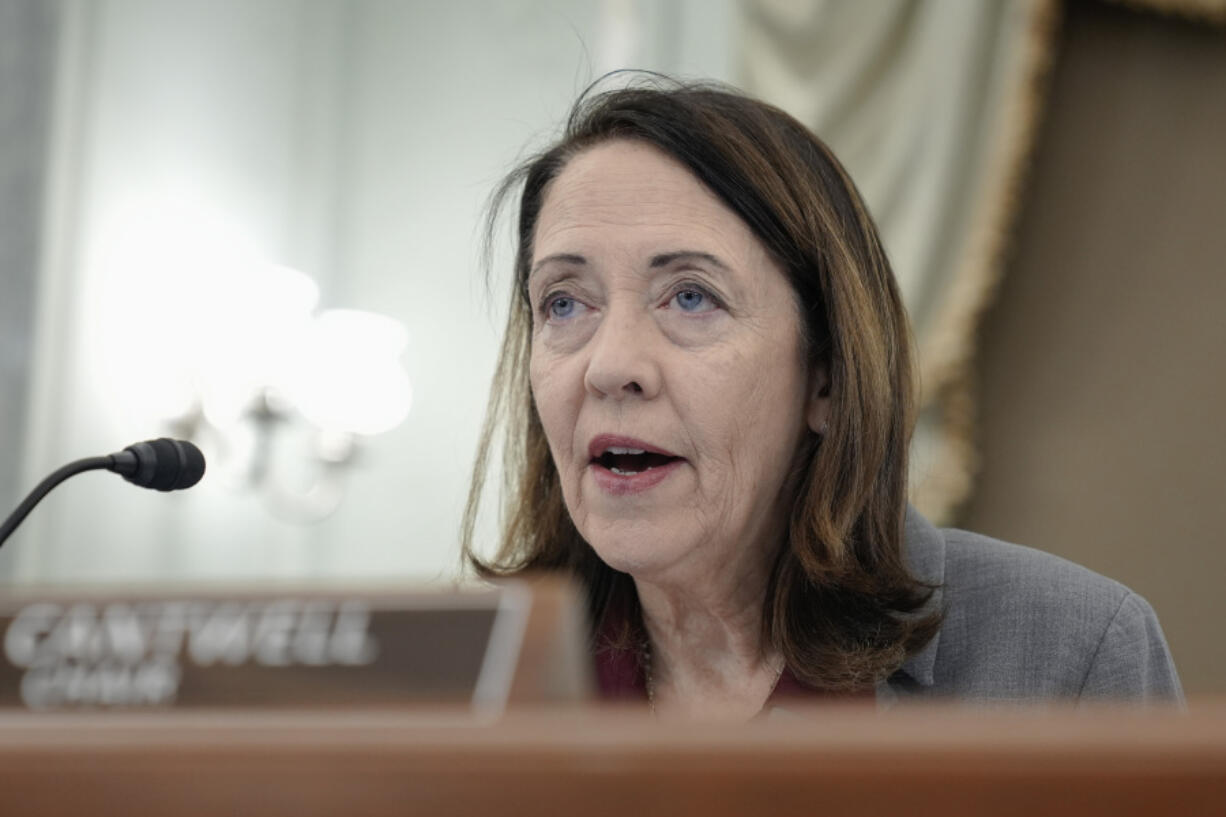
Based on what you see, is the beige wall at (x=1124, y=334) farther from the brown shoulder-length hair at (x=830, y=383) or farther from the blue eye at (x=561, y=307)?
the blue eye at (x=561, y=307)

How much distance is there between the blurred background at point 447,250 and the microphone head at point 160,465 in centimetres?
189

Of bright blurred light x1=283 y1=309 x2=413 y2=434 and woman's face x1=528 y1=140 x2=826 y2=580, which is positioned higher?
woman's face x1=528 y1=140 x2=826 y2=580

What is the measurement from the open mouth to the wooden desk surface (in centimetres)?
108

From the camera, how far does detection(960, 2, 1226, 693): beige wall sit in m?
2.79

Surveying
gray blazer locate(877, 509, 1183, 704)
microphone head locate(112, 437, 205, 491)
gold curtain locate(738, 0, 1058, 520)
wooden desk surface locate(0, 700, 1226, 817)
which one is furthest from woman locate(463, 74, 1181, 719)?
gold curtain locate(738, 0, 1058, 520)

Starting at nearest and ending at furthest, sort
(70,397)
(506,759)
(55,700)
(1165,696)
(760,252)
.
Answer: (506,759) < (55,700) < (1165,696) < (760,252) < (70,397)

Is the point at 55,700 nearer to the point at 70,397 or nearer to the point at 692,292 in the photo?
the point at 692,292

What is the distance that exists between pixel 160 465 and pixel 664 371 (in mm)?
596

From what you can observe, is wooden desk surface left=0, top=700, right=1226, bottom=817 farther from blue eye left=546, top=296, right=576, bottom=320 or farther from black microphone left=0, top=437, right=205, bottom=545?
blue eye left=546, top=296, right=576, bottom=320

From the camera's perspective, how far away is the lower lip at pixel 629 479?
1422 millimetres

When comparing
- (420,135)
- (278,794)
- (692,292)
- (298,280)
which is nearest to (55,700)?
(278,794)

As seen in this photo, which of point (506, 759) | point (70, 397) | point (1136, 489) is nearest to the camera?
point (506, 759)

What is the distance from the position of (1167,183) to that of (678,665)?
185cm

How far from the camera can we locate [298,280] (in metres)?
3.79
